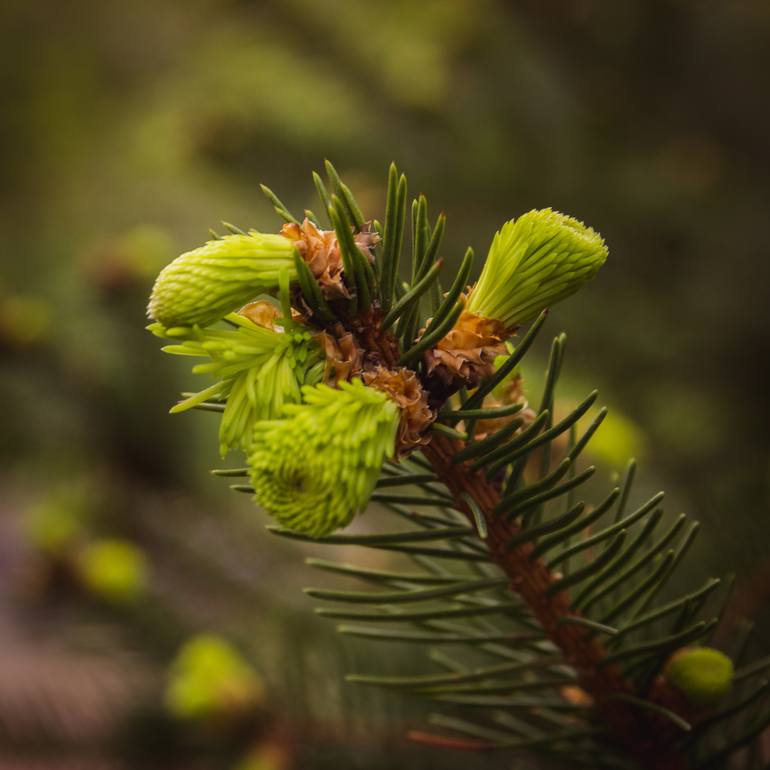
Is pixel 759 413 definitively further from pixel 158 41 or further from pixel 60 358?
pixel 158 41

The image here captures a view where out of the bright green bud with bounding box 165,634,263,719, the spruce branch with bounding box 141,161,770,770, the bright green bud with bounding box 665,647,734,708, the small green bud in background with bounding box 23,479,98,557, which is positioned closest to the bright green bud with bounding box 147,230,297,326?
the spruce branch with bounding box 141,161,770,770

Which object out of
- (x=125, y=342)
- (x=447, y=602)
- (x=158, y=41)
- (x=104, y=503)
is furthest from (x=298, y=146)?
(x=158, y=41)

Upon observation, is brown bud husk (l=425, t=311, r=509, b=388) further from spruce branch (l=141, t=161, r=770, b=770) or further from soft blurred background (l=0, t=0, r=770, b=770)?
soft blurred background (l=0, t=0, r=770, b=770)

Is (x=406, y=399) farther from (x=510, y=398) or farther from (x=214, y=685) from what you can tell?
→ (x=214, y=685)

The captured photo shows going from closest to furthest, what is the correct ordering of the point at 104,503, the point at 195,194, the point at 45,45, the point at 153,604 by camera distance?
the point at 153,604, the point at 104,503, the point at 195,194, the point at 45,45

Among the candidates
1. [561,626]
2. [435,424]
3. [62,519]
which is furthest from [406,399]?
[62,519]

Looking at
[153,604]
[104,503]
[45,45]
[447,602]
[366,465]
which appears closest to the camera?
[366,465]

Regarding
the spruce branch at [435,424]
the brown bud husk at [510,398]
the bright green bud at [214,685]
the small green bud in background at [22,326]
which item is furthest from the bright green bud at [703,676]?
the small green bud in background at [22,326]
